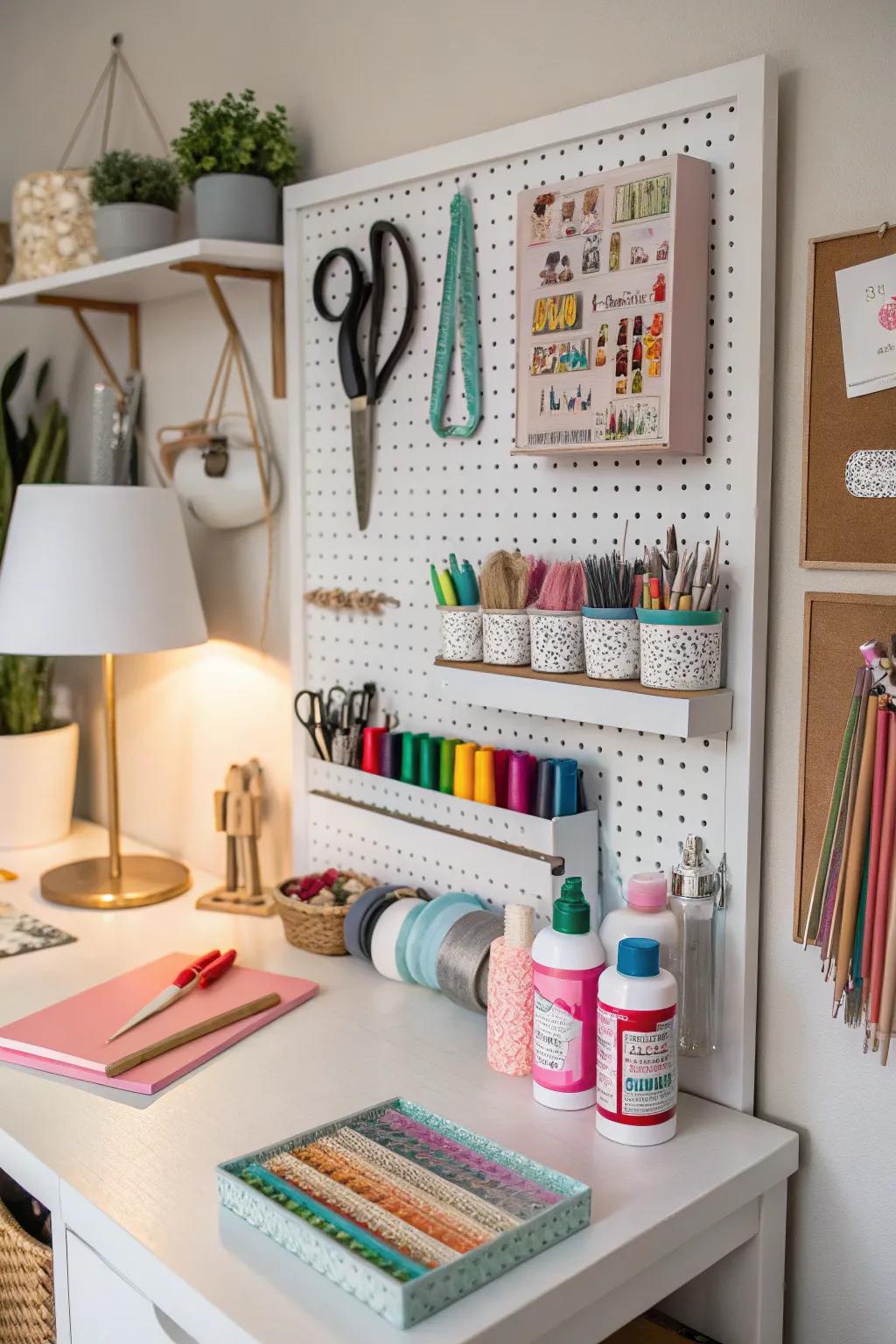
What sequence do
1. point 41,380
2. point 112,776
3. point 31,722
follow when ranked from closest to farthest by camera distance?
point 112,776
point 31,722
point 41,380

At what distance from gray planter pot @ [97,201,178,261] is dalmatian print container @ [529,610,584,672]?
92 centimetres

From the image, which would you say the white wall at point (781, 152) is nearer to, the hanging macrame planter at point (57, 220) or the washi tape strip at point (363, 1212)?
the hanging macrame planter at point (57, 220)

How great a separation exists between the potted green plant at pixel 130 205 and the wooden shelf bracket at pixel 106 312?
0.75 ft

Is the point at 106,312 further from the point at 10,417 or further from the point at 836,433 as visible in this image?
the point at 836,433

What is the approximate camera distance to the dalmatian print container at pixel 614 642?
46.4 inches

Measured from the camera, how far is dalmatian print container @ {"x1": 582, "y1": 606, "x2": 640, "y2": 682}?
3.86ft

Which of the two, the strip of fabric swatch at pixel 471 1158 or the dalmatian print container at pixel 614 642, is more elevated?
the dalmatian print container at pixel 614 642

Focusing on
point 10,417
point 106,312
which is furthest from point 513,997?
point 10,417

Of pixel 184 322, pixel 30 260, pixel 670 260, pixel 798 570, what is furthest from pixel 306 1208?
pixel 30 260

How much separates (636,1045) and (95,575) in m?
0.99

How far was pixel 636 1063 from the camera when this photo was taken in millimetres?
1074

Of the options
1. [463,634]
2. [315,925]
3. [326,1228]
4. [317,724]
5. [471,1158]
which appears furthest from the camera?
[317,724]

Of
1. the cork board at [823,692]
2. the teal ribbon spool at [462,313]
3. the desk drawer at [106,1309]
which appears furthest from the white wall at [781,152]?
the desk drawer at [106,1309]

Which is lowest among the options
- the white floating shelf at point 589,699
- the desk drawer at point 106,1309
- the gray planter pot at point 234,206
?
the desk drawer at point 106,1309
